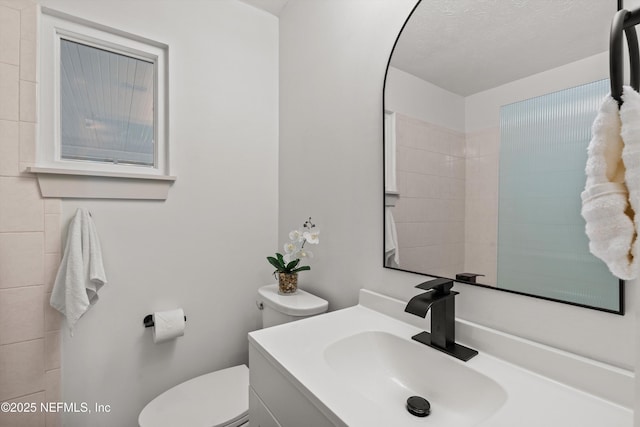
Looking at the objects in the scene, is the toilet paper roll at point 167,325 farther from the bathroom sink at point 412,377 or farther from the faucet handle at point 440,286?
the faucet handle at point 440,286

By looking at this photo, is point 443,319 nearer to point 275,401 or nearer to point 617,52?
point 275,401

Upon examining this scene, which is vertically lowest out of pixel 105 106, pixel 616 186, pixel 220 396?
pixel 220 396

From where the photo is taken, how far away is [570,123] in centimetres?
65

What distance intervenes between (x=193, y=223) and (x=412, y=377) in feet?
4.04

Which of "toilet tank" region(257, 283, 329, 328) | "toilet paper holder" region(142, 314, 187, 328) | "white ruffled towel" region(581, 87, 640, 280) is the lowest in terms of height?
"toilet paper holder" region(142, 314, 187, 328)

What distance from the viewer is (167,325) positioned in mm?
1350

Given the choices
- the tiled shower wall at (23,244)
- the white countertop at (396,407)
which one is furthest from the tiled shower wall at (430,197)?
the tiled shower wall at (23,244)

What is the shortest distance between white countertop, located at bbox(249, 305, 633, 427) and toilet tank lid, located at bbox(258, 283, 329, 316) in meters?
0.32

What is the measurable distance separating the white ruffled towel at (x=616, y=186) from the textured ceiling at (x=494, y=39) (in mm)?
359

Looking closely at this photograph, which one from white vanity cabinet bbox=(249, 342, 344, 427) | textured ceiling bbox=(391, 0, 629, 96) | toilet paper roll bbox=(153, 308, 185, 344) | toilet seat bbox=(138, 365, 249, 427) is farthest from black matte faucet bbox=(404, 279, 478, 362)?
toilet paper roll bbox=(153, 308, 185, 344)

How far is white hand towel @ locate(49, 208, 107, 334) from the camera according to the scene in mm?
1142

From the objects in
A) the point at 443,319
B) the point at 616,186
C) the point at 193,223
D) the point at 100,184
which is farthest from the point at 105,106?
the point at 616,186

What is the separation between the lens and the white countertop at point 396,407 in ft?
1.72

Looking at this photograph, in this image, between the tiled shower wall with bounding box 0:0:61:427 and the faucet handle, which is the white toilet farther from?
the faucet handle
